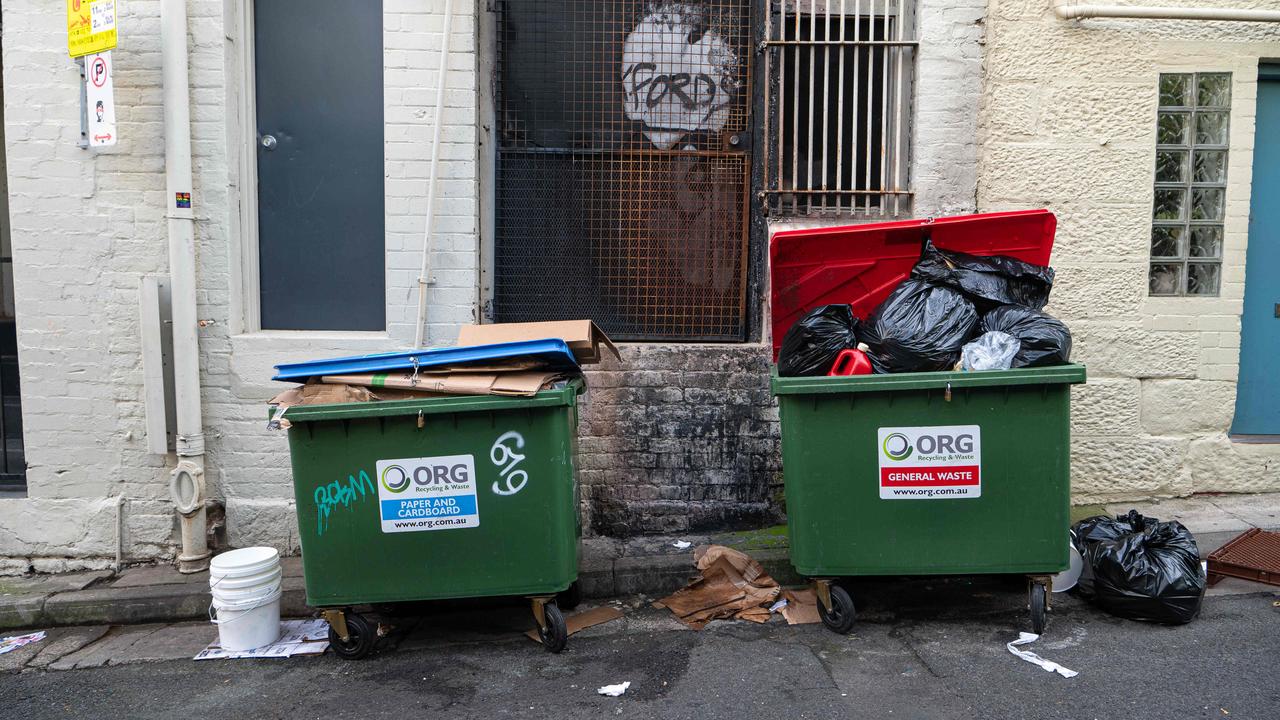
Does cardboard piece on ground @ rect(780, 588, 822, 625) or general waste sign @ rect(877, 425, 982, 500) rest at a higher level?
general waste sign @ rect(877, 425, 982, 500)

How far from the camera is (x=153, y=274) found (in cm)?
508

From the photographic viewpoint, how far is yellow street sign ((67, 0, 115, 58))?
461 cm

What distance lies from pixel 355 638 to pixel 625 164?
307cm

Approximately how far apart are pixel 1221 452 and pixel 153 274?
20.3 feet

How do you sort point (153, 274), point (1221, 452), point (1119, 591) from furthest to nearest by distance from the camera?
point (1221, 452), point (153, 274), point (1119, 591)

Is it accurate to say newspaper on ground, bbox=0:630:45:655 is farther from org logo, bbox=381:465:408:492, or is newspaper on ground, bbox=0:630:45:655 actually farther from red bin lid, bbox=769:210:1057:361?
red bin lid, bbox=769:210:1057:361

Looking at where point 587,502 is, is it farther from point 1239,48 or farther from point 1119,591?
point 1239,48

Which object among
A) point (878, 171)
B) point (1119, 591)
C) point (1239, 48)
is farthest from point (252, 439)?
point (1239, 48)

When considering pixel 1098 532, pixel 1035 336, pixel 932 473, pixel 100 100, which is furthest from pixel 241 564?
pixel 1098 532

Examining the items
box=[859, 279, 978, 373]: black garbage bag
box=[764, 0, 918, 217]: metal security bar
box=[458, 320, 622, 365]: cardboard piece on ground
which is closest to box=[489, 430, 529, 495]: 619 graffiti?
box=[458, 320, 622, 365]: cardboard piece on ground

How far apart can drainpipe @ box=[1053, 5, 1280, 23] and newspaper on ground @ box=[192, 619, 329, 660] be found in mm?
5155

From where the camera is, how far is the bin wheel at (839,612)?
4039 mm

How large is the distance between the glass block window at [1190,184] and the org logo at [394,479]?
4461 millimetres

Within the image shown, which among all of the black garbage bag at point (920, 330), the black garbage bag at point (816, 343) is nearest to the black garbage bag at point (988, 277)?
the black garbage bag at point (920, 330)
